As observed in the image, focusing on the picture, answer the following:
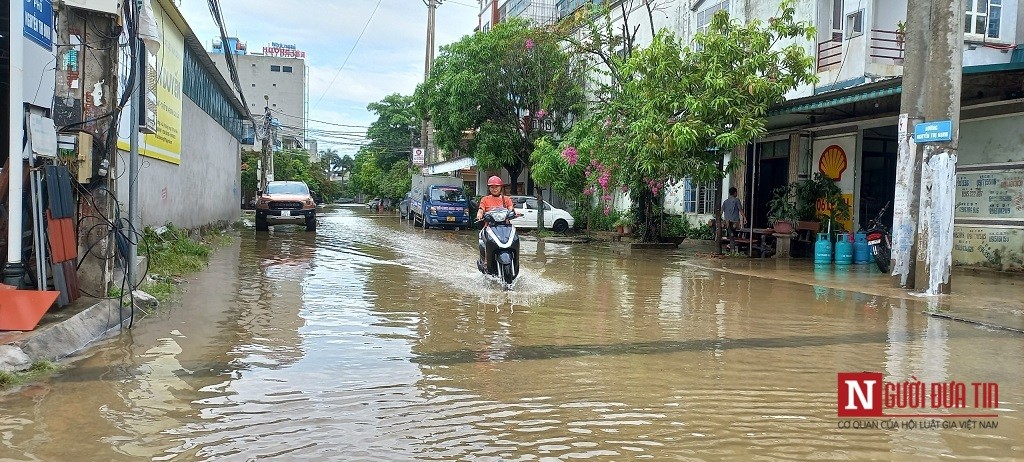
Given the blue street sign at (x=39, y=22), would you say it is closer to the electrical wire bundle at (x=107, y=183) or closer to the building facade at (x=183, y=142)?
the electrical wire bundle at (x=107, y=183)

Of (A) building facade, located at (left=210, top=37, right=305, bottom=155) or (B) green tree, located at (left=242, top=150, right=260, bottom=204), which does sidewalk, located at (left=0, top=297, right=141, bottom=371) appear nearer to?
(B) green tree, located at (left=242, top=150, right=260, bottom=204)

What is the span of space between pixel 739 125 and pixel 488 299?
7544 millimetres

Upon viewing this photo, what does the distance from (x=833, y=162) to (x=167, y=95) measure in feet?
48.3

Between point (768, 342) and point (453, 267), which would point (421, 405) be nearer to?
point (768, 342)

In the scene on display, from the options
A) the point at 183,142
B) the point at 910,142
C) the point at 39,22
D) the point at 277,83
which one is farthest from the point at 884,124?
the point at 277,83

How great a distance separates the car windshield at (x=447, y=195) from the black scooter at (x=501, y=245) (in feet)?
60.6

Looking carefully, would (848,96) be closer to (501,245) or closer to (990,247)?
(990,247)

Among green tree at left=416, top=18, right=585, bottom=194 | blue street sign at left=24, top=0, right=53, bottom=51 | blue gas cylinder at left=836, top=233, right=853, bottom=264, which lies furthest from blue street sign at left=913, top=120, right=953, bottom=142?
green tree at left=416, top=18, right=585, bottom=194

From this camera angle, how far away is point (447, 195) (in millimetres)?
29125

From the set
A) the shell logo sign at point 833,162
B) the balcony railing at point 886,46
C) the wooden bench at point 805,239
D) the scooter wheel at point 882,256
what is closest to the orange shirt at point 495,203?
the scooter wheel at point 882,256

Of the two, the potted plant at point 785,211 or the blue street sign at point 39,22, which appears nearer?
the blue street sign at point 39,22

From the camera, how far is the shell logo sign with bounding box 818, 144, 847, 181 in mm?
16891

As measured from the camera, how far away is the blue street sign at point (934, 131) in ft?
32.1

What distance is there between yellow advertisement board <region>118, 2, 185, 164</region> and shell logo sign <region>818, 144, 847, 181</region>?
14.3 meters
